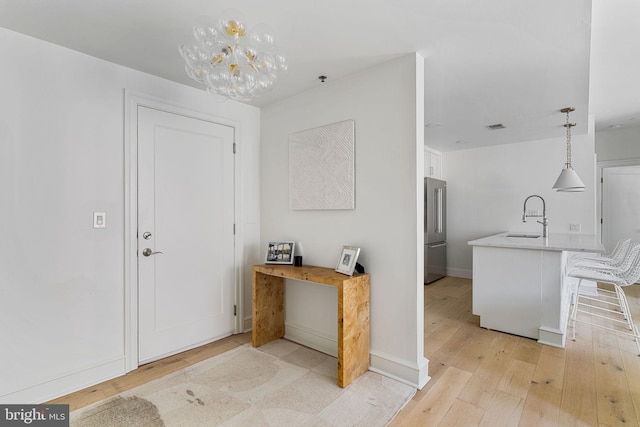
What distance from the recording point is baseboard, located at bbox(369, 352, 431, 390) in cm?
221

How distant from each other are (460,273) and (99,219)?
5553 mm

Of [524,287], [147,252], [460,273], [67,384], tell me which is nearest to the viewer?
[67,384]

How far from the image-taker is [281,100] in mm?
3186

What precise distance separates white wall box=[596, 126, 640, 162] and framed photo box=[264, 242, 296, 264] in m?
5.57

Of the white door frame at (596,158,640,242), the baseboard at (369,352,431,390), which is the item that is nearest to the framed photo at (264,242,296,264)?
the baseboard at (369,352,431,390)

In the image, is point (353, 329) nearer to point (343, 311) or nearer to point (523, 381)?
point (343, 311)

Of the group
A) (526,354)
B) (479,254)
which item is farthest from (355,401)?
(479,254)

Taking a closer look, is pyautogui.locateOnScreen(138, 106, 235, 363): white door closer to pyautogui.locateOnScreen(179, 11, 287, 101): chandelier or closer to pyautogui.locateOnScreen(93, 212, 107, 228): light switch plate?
pyautogui.locateOnScreen(93, 212, 107, 228): light switch plate

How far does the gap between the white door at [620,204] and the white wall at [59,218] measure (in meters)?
6.84

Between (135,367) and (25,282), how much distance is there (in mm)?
1016

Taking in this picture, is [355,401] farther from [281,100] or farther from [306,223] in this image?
[281,100]

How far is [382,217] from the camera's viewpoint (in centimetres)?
243

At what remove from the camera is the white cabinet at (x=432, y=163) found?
5359 mm

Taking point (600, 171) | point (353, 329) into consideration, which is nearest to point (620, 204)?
point (600, 171)
